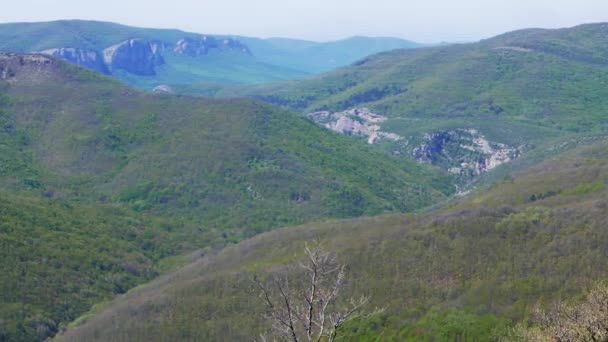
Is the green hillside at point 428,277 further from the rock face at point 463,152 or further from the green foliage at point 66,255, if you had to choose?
the rock face at point 463,152

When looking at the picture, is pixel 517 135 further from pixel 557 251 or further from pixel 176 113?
pixel 557 251

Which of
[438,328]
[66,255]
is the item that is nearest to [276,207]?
[66,255]

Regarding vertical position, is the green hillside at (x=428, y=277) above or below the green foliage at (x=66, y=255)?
above

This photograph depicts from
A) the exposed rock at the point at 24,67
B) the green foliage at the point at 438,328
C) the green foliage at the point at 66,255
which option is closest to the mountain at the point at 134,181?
the green foliage at the point at 66,255

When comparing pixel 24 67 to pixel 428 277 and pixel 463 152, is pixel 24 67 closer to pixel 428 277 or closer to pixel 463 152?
pixel 463 152

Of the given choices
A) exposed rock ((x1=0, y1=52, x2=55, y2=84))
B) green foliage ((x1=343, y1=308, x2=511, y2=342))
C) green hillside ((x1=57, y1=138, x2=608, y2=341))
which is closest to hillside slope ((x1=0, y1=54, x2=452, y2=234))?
exposed rock ((x1=0, y1=52, x2=55, y2=84))
